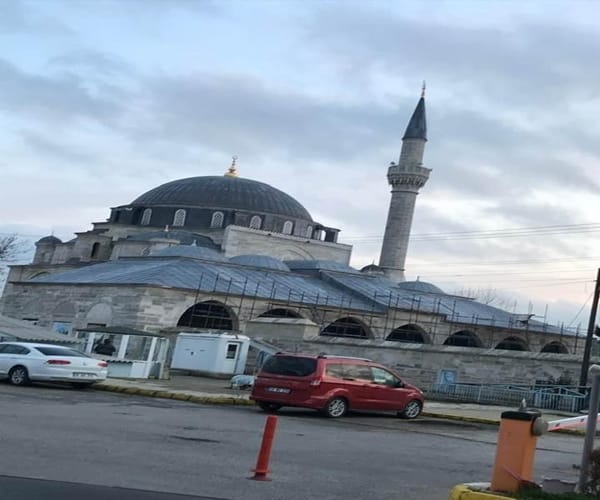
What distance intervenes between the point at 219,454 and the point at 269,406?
7.70 m

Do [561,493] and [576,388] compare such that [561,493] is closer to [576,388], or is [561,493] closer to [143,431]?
[143,431]

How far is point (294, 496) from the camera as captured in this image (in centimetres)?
754

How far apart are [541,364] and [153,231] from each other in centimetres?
4553

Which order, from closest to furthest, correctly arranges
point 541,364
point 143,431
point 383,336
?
point 143,431
point 541,364
point 383,336

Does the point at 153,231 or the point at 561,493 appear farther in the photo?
the point at 153,231

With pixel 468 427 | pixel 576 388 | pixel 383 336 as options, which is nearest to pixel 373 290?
pixel 383 336

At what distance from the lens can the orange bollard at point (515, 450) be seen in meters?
7.46

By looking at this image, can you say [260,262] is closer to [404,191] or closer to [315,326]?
[404,191]

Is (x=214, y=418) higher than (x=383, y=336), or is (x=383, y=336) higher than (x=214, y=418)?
(x=383, y=336)

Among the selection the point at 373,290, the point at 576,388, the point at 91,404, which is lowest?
the point at 91,404

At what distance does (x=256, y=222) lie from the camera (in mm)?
69812

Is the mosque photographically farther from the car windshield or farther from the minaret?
the car windshield

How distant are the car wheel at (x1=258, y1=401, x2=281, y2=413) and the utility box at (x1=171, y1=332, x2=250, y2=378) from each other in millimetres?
13022

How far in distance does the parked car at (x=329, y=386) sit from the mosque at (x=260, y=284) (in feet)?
39.0
